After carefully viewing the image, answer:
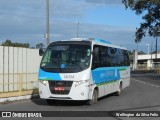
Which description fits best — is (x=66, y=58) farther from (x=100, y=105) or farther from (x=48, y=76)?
(x=100, y=105)

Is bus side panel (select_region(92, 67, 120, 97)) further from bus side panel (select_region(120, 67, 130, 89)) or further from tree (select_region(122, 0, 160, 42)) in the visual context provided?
tree (select_region(122, 0, 160, 42))

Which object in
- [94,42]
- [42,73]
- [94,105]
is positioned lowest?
[94,105]

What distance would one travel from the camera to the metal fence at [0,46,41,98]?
22922 mm

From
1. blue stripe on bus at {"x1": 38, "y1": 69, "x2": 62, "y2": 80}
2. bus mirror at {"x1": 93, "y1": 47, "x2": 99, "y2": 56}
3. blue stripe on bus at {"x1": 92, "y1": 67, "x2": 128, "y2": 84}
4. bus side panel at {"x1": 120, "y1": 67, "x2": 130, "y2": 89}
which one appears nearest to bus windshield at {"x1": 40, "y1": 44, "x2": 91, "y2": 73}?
blue stripe on bus at {"x1": 38, "y1": 69, "x2": 62, "y2": 80}

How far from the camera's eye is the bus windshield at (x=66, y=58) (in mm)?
18625

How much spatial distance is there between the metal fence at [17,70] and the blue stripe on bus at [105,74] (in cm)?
421

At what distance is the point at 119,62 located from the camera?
83.6ft

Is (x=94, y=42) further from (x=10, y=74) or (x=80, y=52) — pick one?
(x=10, y=74)

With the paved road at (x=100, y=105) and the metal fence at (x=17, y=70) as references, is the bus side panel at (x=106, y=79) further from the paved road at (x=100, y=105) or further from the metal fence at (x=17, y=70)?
the metal fence at (x=17, y=70)

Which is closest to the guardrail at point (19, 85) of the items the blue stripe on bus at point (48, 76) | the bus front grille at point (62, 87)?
the blue stripe on bus at point (48, 76)

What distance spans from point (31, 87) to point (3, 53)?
2659 mm

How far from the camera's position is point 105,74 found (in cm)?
2155

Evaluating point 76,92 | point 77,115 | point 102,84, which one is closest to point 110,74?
point 102,84

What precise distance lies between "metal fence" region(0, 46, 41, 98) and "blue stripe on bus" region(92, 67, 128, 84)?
13.8 ft
